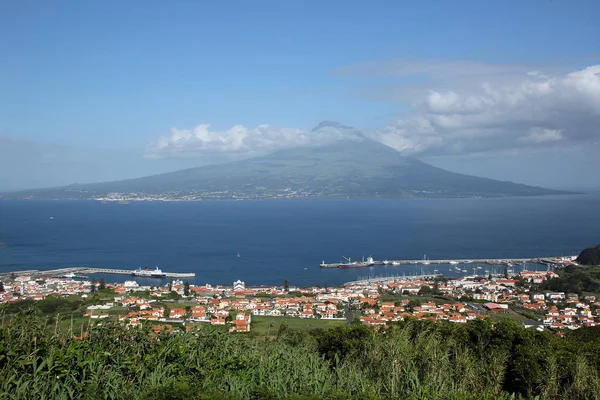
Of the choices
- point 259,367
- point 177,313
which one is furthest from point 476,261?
point 259,367

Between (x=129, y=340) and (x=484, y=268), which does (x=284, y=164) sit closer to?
(x=484, y=268)

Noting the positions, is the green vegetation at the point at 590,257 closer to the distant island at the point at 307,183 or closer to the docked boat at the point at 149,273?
the docked boat at the point at 149,273

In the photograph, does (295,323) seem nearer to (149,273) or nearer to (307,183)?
(149,273)

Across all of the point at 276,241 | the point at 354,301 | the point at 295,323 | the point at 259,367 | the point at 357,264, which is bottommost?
the point at 357,264

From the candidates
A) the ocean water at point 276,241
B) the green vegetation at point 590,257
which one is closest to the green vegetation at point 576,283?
the green vegetation at point 590,257

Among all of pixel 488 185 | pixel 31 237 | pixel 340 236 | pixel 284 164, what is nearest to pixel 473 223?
pixel 340 236

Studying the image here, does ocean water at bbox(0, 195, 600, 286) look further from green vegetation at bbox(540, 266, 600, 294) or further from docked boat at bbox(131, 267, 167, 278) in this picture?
green vegetation at bbox(540, 266, 600, 294)
